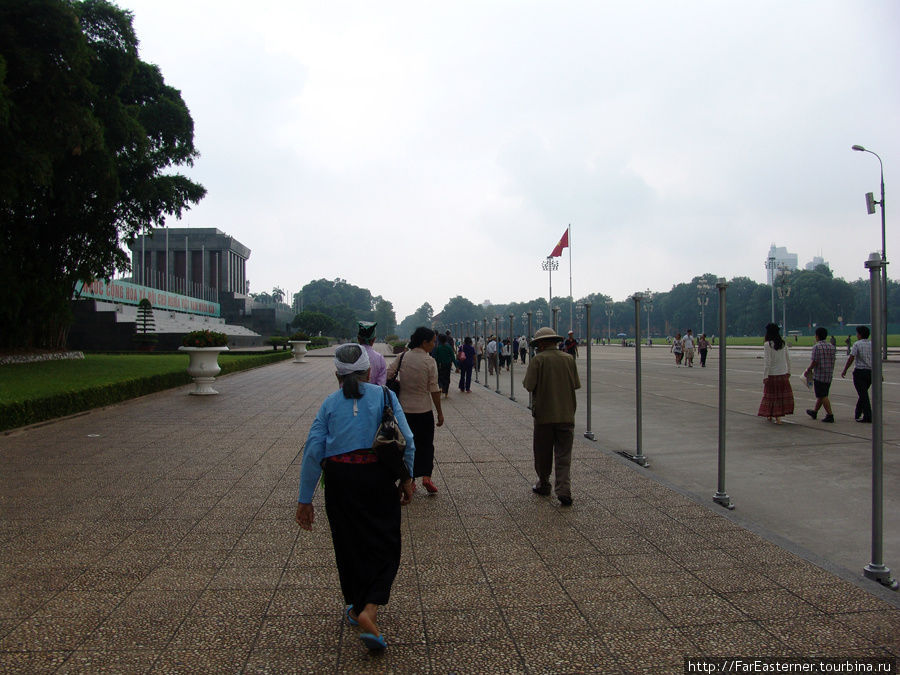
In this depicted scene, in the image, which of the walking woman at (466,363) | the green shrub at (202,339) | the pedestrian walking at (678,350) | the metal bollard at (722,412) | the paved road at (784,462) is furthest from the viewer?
the pedestrian walking at (678,350)

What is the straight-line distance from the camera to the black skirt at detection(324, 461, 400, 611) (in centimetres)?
276

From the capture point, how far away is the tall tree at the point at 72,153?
13305mm

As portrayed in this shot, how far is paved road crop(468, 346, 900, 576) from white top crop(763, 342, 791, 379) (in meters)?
0.80

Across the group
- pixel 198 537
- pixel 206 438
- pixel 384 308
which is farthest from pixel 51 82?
pixel 384 308

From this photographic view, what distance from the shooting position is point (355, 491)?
280 cm

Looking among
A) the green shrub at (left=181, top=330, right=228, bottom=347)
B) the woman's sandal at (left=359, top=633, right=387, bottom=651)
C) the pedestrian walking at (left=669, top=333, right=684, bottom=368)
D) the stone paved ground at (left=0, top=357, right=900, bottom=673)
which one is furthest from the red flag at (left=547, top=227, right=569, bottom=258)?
the woman's sandal at (left=359, top=633, right=387, bottom=651)

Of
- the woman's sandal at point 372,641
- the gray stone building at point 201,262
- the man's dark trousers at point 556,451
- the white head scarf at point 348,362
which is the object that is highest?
the gray stone building at point 201,262

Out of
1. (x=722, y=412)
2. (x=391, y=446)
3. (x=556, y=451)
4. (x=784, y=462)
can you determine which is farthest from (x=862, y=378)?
(x=391, y=446)

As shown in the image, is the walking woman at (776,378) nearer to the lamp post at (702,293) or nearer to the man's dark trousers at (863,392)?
the man's dark trousers at (863,392)

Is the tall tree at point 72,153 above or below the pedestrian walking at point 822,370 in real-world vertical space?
above

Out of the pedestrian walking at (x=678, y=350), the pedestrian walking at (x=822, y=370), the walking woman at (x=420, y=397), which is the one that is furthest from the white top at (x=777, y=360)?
the pedestrian walking at (x=678, y=350)

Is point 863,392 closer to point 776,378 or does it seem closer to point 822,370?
point 822,370

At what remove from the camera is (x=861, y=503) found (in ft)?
16.8

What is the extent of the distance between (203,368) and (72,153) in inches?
241
